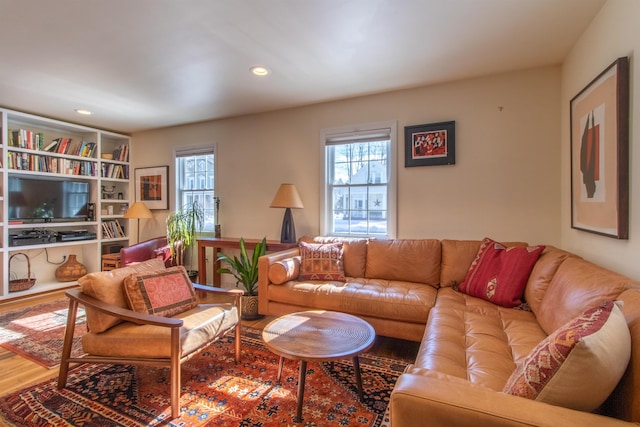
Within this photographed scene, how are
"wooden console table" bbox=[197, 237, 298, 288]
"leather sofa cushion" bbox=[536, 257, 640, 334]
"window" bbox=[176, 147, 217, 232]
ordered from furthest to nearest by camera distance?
"window" bbox=[176, 147, 217, 232]
"wooden console table" bbox=[197, 237, 298, 288]
"leather sofa cushion" bbox=[536, 257, 640, 334]

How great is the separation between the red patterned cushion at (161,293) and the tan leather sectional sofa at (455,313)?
0.79 m

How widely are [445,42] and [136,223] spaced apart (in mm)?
5071

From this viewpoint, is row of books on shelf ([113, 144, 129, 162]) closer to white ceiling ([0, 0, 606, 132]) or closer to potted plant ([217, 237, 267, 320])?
white ceiling ([0, 0, 606, 132])

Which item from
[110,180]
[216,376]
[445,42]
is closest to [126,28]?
[445,42]

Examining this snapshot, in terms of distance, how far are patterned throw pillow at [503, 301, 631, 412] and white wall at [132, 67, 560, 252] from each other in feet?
6.98

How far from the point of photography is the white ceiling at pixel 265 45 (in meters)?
1.92

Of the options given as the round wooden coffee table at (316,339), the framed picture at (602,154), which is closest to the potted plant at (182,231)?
the round wooden coffee table at (316,339)

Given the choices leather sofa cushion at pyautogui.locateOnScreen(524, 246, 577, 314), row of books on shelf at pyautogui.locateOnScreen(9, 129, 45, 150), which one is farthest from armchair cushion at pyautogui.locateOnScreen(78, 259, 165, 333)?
row of books on shelf at pyautogui.locateOnScreen(9, 129, 45, 150)

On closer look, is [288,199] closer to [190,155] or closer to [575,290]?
[190,155]

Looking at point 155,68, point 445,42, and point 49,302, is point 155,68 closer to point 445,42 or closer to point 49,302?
point 445,42

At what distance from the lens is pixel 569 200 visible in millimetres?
2523

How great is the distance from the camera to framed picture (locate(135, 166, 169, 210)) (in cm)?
474

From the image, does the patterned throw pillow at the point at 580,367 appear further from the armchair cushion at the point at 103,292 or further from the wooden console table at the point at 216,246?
the wooden console table at the point at 216,246

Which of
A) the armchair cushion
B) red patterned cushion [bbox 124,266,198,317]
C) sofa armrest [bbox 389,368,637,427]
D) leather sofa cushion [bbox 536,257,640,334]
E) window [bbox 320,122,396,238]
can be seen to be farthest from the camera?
window [bbox 320,122,396,238]
